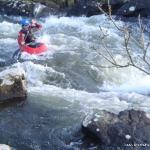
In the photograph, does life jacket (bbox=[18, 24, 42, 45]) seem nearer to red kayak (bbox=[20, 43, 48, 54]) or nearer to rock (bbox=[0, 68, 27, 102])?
red kayak (bbox=[20, 43, 48, 54])

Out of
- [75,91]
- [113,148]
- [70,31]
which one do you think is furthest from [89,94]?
[70,31]

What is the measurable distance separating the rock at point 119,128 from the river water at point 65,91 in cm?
23

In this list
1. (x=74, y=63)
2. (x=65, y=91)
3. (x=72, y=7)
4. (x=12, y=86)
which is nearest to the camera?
(x=12, y=86)

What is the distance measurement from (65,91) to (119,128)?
2596 millimetres

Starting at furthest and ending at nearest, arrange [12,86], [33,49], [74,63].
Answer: [33,49]
[74,63]
[12,86]

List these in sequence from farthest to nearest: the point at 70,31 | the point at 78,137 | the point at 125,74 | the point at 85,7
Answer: the point at 85,7, the point at 70,31, the point at 125,74, the point at 78,137

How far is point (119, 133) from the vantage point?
243 inches

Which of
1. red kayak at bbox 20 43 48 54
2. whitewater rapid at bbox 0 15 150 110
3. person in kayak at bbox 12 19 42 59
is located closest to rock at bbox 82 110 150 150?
whitewater rapid at bbox 0 15 150 110

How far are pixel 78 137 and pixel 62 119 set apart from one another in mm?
751

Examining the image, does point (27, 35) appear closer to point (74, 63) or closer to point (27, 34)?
point (27, 34)

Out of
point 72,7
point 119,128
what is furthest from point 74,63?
point 72,7

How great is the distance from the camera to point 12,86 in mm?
8172

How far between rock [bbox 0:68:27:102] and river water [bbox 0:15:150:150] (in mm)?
214

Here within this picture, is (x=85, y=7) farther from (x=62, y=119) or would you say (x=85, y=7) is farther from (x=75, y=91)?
(x=62, y=119)
